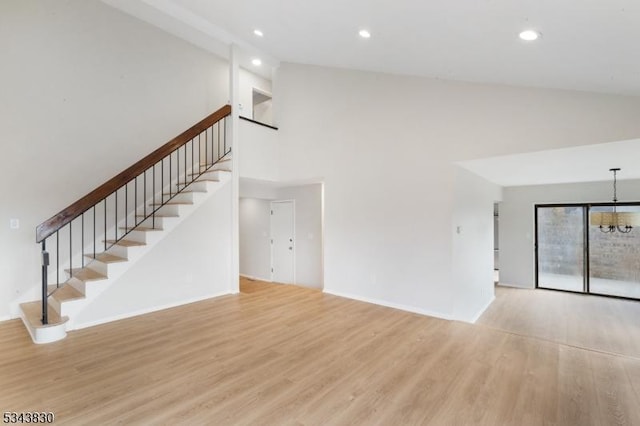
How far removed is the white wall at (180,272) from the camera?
388 centimetres

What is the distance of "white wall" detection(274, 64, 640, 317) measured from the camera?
10.9 ft

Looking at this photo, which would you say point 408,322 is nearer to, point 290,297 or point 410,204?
point 410,204

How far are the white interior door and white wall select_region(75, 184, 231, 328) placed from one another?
6.39 feet

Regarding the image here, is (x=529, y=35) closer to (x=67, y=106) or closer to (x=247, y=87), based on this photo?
(x=67, y=106)

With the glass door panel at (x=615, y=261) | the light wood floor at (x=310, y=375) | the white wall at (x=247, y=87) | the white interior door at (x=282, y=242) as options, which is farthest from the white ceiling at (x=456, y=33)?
the glass door panel at (x=615, y=261)

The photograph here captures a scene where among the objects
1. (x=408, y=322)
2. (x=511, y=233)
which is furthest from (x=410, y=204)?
(x=511, y=233)

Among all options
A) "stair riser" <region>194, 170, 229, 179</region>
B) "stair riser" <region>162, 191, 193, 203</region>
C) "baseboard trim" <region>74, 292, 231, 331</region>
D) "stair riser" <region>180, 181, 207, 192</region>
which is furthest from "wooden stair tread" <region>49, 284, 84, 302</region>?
"stair riser" <region>194, 170, 229, 179</region>

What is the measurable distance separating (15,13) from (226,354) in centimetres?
528

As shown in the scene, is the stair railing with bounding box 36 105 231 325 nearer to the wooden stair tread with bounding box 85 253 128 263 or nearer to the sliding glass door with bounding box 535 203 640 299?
the wooden stair tread with bounding box 85 253 128 263

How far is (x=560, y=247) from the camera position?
7.66 m

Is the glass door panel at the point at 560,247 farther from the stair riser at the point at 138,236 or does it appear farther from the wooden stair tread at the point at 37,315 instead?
the wooden stair tread at the point at 37,315

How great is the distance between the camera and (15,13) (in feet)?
13.1

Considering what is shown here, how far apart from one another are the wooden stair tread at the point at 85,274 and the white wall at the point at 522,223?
906 cm

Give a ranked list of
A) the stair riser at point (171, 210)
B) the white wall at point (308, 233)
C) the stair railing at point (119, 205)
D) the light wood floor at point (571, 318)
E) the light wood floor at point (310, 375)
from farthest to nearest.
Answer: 1. the white wall at point (308, 233)
2. the stair riser at point (171, 210)
3. the light wood floor at point (571, 318)
4. the stair railing at point (119, 205)
5. the light wood floor at point (310, 375)
